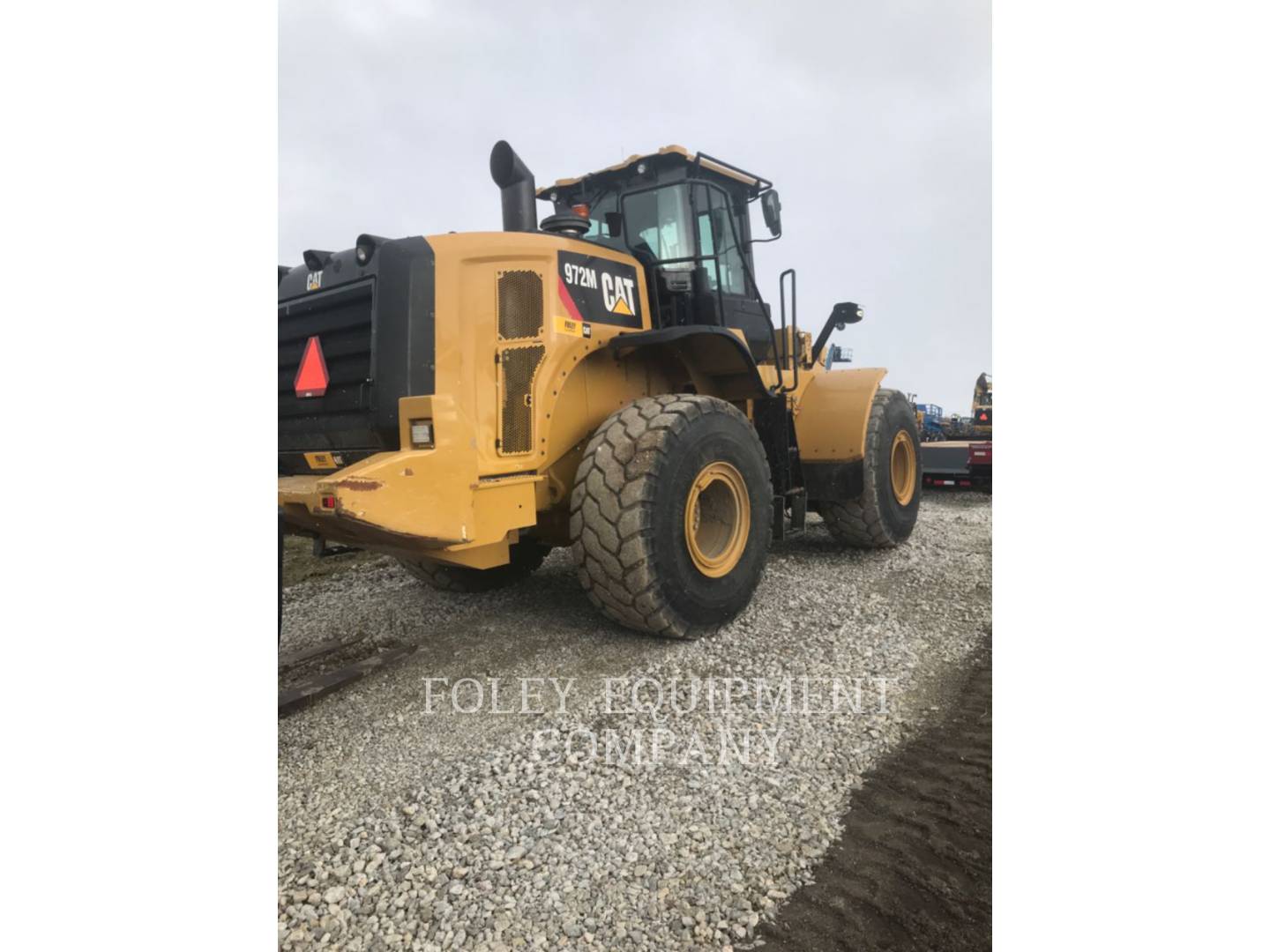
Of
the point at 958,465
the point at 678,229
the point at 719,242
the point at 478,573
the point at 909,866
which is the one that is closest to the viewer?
the point at 909,866

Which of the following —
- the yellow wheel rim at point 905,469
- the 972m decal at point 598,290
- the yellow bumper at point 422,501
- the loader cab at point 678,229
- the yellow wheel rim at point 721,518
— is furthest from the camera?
the yellow wheel rim at point 905,469

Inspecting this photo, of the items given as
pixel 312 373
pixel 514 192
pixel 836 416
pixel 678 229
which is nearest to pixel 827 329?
pixel 836 416

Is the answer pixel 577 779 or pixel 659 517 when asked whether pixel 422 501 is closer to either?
pixel 659 517

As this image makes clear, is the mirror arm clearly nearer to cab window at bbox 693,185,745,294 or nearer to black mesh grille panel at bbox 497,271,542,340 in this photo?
cab window at bbox 693,185,745,294

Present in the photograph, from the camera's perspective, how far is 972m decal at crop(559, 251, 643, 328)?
377 centimetres

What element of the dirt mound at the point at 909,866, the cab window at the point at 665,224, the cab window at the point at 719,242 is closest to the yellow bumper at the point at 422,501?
the dirt mound at the point at 909,866

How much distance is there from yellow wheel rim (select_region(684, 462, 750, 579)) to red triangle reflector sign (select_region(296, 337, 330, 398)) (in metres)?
1.96

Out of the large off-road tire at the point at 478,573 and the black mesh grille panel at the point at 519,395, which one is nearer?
the black mesh grille panel at the point at 519,395

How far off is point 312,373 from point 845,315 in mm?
4515

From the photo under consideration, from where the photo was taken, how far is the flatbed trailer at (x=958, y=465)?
9.42m

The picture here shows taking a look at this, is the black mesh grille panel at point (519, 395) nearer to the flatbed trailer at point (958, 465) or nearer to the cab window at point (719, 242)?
the cab window at point (719, 242)

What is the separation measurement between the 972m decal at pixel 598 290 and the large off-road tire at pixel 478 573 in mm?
1584

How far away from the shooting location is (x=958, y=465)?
9695mm

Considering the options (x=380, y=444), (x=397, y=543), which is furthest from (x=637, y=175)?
(x=397, y=543)
